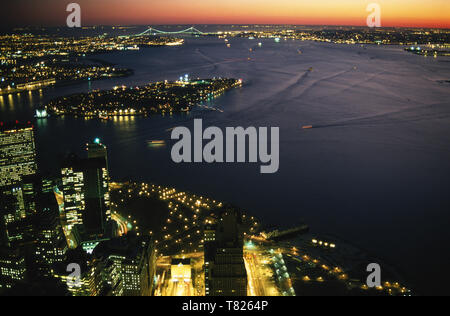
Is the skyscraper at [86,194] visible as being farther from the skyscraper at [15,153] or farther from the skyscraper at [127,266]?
the skyscraper at [15,153]

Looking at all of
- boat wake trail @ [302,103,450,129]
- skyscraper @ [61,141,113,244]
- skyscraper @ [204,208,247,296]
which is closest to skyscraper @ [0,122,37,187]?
skyscraper @ [61,141,113,244]

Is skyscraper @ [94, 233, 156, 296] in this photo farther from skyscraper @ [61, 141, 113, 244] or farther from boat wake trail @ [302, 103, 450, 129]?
boat wake trail @ [302, 103, 450, 129]

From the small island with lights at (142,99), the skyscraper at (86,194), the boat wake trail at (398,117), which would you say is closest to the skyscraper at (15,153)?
the skyscraper at (86,194)

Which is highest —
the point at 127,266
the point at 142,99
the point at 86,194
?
the point at 142,99

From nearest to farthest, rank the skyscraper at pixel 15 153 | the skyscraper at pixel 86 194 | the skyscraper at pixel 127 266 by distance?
the skyscraper at pixel 127 266, the skyscraper at pixel 86 194, the skyscraper at pixel 15 153

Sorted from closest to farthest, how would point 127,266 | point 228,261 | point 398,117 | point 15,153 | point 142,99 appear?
point 228,261 < point 127,266 < point 15,153 < point 398,117 < point 142,99

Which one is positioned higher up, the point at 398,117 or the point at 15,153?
the point at 398,117

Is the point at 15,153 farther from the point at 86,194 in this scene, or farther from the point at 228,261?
the point at 228,261

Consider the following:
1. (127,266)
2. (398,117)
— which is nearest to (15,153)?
(127,266)

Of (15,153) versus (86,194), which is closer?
(86,194)

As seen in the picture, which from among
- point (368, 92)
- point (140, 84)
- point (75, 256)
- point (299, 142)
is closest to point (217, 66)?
point (140, 84)
